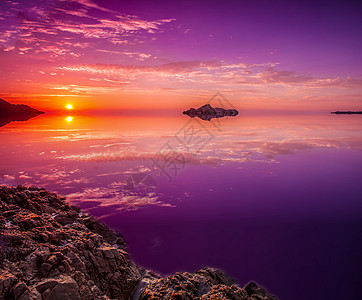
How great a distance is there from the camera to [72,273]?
10.3m

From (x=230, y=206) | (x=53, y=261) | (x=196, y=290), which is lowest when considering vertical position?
(x=230, y=206)

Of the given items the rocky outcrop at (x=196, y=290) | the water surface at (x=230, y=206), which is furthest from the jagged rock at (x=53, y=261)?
the water surface at (x=230, y=206)

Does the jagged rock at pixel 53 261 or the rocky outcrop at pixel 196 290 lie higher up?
the jagged rock at pixel 53 261

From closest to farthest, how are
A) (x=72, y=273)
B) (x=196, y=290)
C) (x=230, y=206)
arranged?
(x=72, y=273)
(x=196, y=290)
(x=230, y=206)

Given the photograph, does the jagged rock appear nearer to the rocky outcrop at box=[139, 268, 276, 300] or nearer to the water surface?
the rocky outcrop at box=[139, 268, 276, 300]

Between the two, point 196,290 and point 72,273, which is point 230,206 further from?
point 72,273

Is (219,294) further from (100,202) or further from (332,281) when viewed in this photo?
(100,202)

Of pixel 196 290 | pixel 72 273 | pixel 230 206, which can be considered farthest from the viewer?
pixel 230 206

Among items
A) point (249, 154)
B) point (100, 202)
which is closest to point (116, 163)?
point (100, 202)

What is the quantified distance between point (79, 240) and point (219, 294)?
7407 millimetres

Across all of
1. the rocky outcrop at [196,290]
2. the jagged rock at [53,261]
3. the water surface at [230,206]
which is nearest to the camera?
the jagged rock at [53,261]

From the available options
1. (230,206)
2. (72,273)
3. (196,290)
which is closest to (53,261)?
(72,273)

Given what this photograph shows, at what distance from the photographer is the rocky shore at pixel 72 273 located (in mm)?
9281

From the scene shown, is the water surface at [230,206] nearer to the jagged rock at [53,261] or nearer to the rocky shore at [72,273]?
the rocky shore at [72,273]
